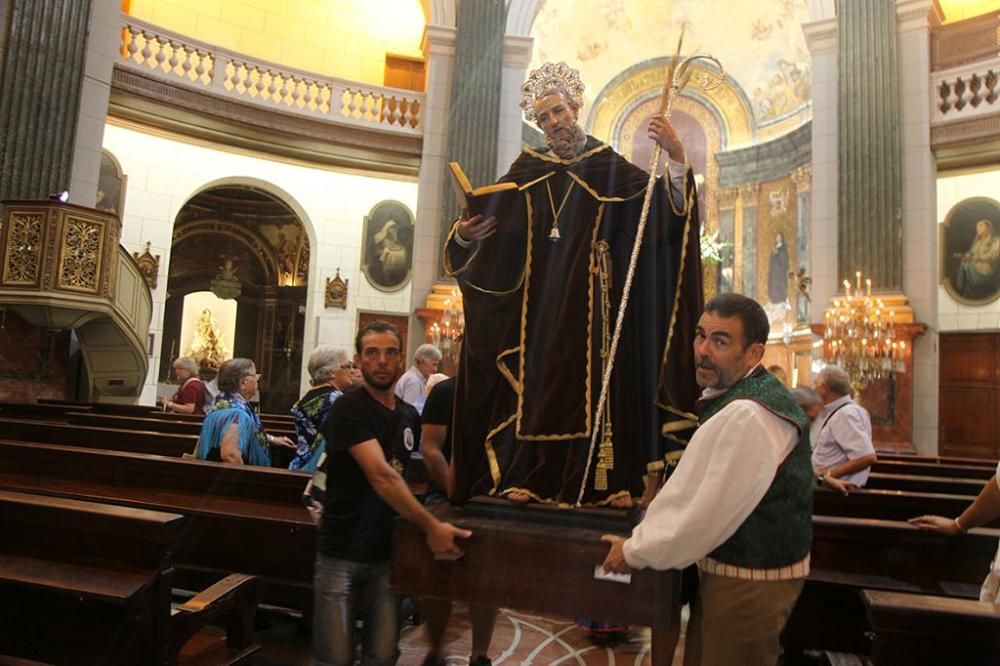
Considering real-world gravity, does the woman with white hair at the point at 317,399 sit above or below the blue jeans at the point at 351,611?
above

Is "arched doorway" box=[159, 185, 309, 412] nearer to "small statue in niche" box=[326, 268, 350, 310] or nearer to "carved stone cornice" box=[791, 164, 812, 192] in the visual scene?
"small statue in niche" box=[326, 268, 350, 310]

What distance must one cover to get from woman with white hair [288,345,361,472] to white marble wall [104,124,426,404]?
897 centimetres

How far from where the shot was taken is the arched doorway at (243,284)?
49.9ft

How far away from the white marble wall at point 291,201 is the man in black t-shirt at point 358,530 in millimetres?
10648

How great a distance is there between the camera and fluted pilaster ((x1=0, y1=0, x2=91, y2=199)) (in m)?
9.83

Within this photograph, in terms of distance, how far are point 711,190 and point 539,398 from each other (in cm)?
1815

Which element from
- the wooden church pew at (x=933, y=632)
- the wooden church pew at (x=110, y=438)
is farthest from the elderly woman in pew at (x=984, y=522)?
the wooden church pew at (x=110, y=438)

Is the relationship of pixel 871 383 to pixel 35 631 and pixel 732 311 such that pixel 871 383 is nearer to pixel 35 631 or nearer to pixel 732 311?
pixel 732 311

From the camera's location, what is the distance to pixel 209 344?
624 inches

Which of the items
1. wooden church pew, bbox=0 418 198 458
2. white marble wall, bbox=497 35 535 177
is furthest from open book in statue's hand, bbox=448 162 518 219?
white marble wall, bbox=497 35 535 177

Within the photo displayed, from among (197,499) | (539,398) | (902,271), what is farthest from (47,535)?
(902,271)

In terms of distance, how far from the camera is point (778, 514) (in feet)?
6.48

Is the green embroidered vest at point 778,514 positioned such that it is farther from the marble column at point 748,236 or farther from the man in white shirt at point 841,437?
the marble column at point 748,236

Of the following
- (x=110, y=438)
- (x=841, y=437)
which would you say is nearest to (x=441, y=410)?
(x=841, y=437)
